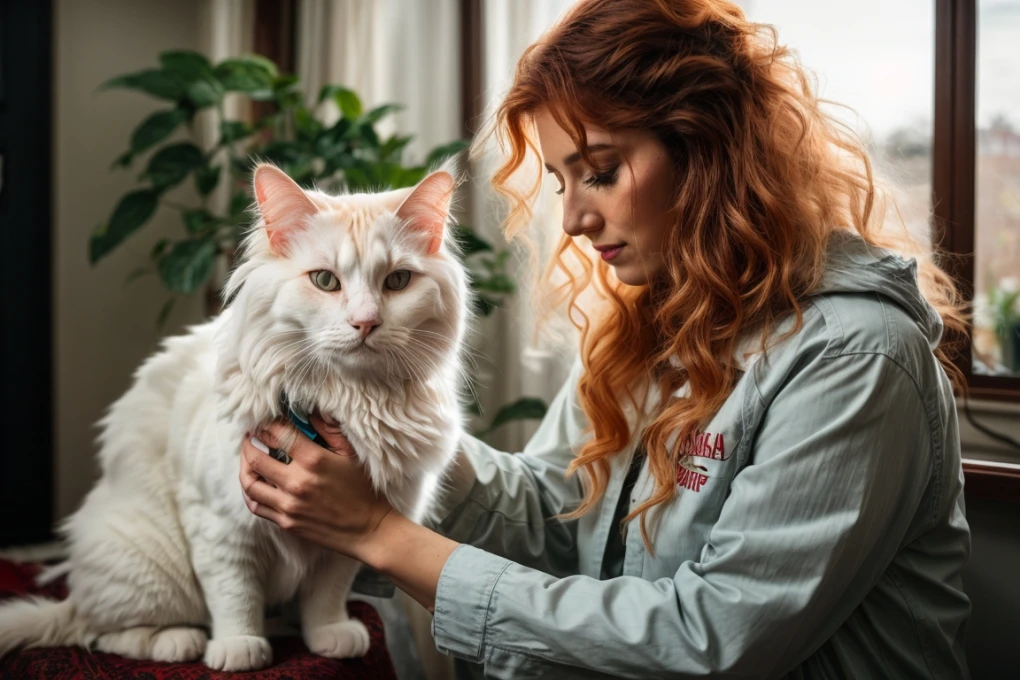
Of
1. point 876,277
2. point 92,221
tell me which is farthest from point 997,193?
point 92,221

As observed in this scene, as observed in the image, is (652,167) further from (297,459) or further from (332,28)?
(332,28)

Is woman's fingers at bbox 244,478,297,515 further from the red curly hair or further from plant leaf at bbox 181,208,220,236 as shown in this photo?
plant leaf at bbox 181,208,220,236

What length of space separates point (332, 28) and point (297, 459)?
210 cm

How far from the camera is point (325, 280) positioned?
1.05 meters

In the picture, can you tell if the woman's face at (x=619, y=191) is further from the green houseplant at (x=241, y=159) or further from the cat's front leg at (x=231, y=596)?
the green houseplant at (x=241, y=159)

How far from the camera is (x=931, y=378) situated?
37.3 inches

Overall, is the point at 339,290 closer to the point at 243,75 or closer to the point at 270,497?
the point at 270,497

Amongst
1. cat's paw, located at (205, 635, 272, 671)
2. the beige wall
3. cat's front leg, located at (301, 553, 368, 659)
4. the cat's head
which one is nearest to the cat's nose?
the cat's head

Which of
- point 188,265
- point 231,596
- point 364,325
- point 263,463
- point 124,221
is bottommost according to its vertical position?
point 231,596

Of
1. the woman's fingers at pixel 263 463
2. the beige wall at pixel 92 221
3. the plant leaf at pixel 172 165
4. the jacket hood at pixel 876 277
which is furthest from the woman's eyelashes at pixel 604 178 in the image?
the beige wall at pixel 92 221

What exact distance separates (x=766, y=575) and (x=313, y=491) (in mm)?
595

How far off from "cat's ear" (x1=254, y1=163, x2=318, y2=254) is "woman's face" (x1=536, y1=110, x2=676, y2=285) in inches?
14.0

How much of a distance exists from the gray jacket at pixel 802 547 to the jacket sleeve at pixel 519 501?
28cm

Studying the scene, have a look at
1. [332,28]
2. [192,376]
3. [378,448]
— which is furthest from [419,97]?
[378,448]
